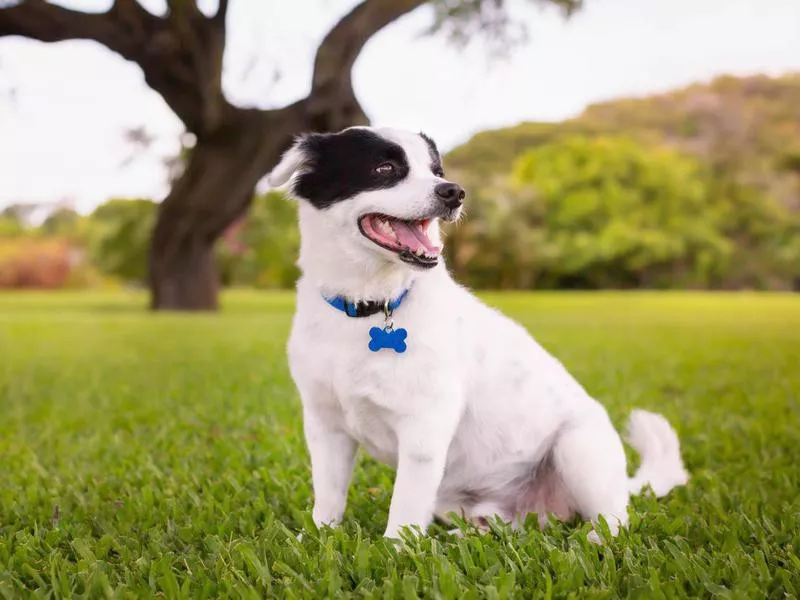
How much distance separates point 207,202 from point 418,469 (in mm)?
12523

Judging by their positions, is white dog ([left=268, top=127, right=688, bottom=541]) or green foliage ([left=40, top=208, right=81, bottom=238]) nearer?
white dog ([left=268, top=127, right=688, bottom=541])

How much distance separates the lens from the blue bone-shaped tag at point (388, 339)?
2684mm

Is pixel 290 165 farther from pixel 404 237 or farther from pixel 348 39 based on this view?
pixel 348 39

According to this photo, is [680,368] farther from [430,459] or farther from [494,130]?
[494,130]

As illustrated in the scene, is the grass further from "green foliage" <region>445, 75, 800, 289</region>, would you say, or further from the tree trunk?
"green foliage" <region>445, 75, 800, 289</region>

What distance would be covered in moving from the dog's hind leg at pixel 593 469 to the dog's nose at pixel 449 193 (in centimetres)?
90

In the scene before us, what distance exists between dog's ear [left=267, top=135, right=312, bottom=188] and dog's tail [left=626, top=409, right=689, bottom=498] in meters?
1.68

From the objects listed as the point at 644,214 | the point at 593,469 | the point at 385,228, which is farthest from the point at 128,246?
the point at 593,469

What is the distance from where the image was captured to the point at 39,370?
836 centimetres

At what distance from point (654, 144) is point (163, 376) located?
1636 inches

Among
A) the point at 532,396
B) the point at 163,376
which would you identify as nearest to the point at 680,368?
the point at 163,376

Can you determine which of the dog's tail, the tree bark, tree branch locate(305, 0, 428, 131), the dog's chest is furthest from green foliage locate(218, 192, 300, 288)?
the dog's chest

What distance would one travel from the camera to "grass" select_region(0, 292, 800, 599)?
2492 millimetres

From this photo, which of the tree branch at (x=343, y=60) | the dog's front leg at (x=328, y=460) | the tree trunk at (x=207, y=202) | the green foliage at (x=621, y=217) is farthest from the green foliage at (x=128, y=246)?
the dog's front leg at (x=328, y=460)
